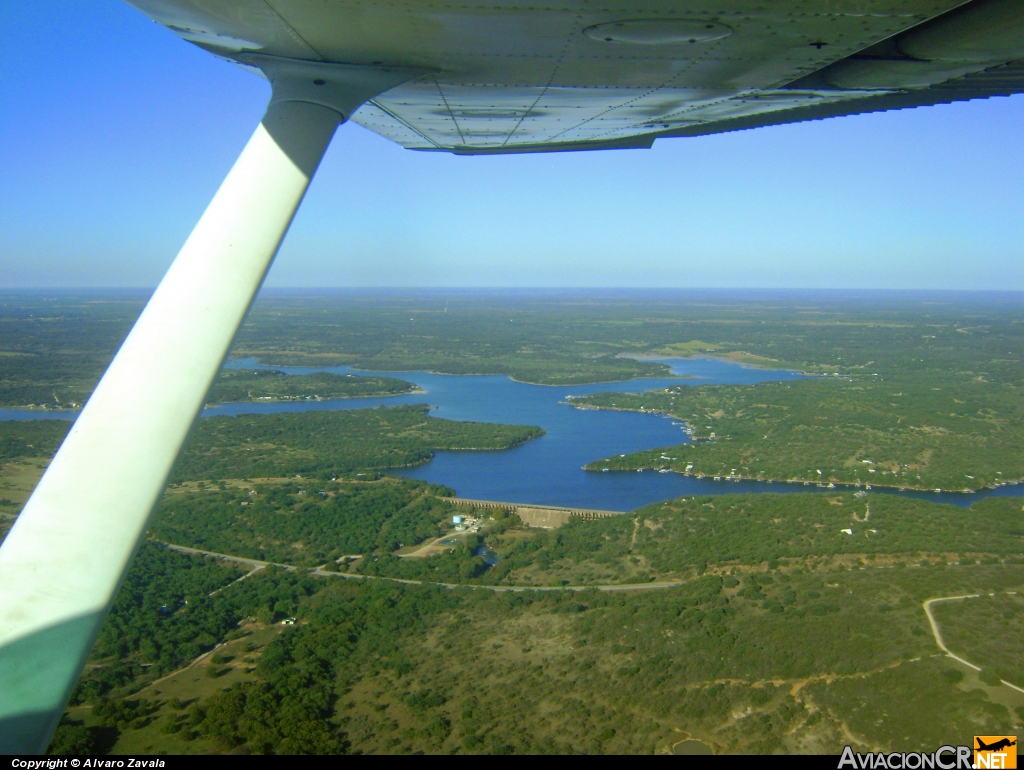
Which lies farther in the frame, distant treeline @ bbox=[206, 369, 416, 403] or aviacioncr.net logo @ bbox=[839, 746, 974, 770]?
distant treeline @ bbox=[206, 369, 416, 403]

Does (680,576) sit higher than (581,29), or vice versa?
(581,29)

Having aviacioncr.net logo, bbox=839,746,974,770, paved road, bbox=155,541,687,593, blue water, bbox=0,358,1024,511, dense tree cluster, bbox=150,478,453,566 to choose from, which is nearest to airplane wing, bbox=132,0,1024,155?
aviacioncr.net logo, bbox=839,746,974,770

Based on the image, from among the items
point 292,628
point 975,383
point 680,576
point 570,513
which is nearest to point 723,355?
point 975,383

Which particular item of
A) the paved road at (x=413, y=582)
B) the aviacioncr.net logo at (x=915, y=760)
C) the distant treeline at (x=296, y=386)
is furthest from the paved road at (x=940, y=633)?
the distant treeline at (x=296, y=386)

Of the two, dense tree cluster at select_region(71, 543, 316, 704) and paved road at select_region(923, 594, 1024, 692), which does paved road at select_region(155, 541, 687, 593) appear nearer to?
dense tree cluster at select_region(71, 543, 316, 704)

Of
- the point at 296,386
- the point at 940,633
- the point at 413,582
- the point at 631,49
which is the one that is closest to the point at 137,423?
the point at 631,49

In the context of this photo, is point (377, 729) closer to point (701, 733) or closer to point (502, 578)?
point (701, 733)
